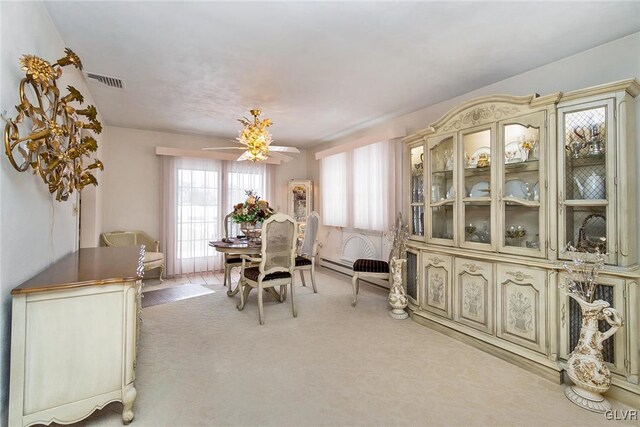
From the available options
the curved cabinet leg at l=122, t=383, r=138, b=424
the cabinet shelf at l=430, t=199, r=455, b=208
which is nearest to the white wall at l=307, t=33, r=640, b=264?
the cabinet shelf at l=430, t=199, r=455, b=208

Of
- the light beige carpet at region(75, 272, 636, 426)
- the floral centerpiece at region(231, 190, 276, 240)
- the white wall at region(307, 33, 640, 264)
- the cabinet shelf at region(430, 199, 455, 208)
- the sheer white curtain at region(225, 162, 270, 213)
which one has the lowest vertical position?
the light beige carpet at region(75, 272, 636, 426)

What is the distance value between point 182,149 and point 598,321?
5.71 m

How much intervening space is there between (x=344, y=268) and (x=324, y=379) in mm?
3230

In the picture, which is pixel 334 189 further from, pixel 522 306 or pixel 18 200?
pixel 18 200

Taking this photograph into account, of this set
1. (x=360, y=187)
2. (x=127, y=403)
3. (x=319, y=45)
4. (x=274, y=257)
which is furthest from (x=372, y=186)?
(x=127, y=403)

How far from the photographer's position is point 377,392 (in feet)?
6.48

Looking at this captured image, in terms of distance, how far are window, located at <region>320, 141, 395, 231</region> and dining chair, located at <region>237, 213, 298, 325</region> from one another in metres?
1.71

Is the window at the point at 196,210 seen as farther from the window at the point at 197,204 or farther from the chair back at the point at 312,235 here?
the chair back at the point at 312,235

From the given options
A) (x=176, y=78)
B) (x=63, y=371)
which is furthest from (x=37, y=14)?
(x=63, y=371)

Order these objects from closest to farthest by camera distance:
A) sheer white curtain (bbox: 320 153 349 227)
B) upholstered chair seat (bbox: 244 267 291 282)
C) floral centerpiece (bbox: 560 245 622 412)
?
floral centerpiece (bbox: 560 245 622 412)
upholstered chair seat (bbox: 244 267 291 282)
sheer white curtain (bbox: 320 153 349 227)

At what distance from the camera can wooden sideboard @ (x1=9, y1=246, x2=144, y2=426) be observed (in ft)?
4.61

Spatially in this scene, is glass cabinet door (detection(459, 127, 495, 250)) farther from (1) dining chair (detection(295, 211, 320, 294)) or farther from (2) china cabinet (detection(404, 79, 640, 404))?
(1) dining chair (detection(295, 211, 320, 294))

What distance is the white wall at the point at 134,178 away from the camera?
4754mm

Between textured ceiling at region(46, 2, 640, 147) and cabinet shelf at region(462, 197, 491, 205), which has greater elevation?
textured ceiling at region(46, 2, 640, 147)
